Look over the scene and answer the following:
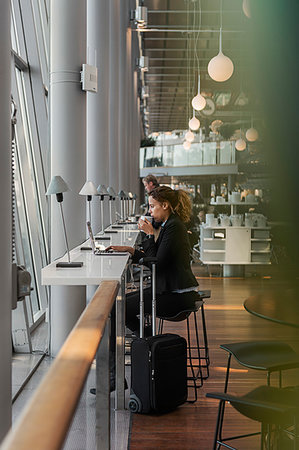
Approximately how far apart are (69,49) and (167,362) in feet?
8.10

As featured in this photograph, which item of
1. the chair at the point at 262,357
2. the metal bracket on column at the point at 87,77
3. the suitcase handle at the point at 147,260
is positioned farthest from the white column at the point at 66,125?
the chair at the point at 262,357

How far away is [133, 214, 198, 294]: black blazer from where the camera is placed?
378cm

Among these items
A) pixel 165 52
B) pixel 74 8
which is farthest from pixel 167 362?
pixel 165 52

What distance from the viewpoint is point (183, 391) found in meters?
3.42

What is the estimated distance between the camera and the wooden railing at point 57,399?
1.49 feet

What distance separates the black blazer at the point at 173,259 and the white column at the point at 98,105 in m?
2.95

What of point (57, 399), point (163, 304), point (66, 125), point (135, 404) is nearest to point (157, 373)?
point (135, 404)

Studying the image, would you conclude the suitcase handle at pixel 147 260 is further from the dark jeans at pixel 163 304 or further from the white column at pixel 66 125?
the white column at pixel 66 125

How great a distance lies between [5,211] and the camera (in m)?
1.95

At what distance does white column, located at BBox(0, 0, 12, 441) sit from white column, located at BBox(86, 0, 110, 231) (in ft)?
15.4

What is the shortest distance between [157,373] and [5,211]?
1619 mm

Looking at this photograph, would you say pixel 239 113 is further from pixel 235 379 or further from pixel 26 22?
pixel 26 22

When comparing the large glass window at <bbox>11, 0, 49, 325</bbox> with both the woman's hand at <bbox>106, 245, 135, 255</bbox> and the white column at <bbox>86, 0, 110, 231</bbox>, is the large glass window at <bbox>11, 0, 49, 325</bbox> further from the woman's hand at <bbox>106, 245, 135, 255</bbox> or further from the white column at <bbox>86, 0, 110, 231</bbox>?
the woman's hand at <bbox>106, 245, 135, 255</bbox>

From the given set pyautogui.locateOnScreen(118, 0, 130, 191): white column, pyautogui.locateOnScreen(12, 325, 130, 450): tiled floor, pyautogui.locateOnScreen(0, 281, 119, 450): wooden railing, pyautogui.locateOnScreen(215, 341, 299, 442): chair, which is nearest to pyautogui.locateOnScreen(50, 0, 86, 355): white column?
pyautogui.locateOnScreen(12, 325, 130, 450): tiled floor
